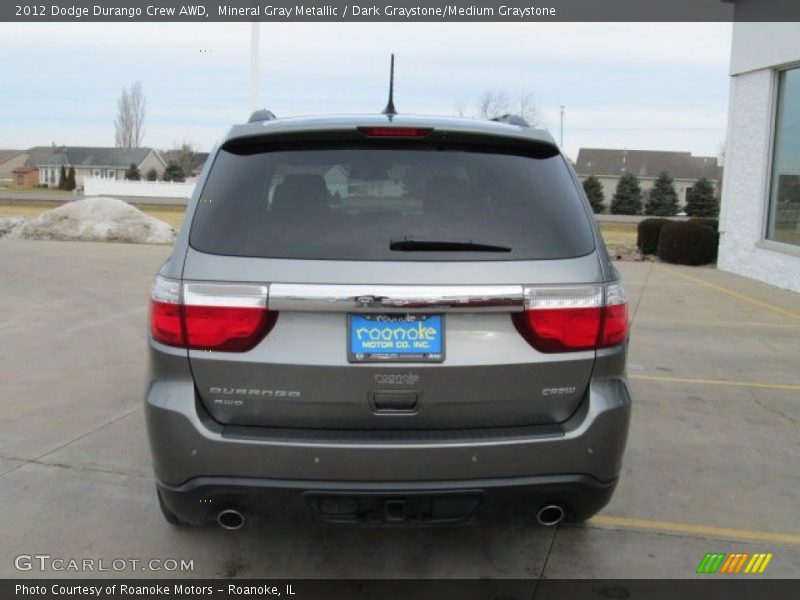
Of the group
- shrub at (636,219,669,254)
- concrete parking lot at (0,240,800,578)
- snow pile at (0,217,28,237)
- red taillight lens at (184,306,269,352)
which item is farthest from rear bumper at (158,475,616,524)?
snow pile at (0,217,28,237)

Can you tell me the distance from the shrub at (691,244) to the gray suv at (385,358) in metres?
14.3

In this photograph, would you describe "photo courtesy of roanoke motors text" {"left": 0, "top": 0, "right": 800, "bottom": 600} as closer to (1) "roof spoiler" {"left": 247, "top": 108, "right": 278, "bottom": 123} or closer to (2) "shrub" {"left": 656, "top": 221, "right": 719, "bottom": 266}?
(1) "roof spoiler" {"left": 247, "top": 108, "right": 278, "bottom": 123}

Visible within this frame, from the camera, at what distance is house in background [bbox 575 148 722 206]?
79438 mm

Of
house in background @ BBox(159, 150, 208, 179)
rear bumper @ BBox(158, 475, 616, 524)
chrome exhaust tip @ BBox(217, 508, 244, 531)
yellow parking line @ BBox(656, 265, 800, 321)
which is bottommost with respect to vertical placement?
yellow parking line @ BBox(656, 265, 800, 321)

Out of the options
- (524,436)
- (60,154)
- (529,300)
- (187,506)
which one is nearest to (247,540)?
(187,506)

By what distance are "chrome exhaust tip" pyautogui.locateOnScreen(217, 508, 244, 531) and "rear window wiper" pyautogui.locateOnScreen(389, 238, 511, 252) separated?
44.3 inches

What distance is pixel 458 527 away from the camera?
3.55m

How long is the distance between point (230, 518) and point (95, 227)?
1726 centimetres

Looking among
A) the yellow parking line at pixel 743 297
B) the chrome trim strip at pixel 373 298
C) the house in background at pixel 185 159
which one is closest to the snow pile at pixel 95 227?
the yellow parking line at pixel 743 297

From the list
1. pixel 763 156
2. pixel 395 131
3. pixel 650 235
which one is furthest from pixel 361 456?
pixel 650 235

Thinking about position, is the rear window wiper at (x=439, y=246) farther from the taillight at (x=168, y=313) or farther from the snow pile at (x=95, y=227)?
the snow pile at (x=95, y=227)

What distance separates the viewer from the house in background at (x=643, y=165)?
79.4 m

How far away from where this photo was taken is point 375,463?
9.02 feet

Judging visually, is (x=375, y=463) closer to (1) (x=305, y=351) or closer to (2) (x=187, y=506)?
(1) (x=305, y=351)
